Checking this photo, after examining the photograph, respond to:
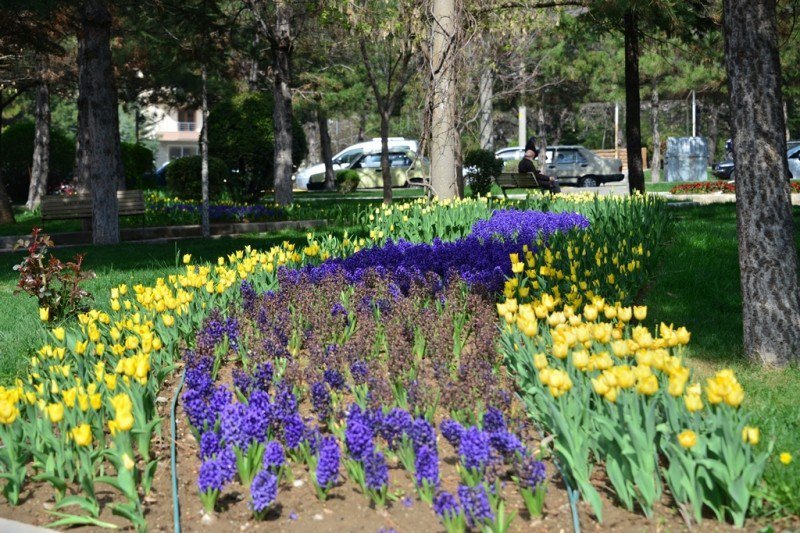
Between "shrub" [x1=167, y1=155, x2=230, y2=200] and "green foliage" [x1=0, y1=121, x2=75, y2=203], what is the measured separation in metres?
10.2

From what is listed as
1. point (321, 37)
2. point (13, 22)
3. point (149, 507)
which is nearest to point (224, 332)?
point (149, 507)

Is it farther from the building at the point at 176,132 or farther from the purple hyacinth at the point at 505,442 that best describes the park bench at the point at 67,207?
the building at the point at 176,132

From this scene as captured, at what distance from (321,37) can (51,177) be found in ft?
43.3

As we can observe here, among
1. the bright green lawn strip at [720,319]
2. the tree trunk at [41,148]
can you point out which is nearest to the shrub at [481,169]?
the tree trunk at [41,148]

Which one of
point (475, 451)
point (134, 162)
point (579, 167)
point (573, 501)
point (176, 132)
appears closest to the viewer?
point (573, 501)

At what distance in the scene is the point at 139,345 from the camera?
553 centimetres

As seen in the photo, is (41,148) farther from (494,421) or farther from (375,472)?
(375,472)

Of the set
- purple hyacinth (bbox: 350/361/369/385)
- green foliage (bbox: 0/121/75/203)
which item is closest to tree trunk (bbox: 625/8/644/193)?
purple hyacinth (bbox: 350/361/369/385)

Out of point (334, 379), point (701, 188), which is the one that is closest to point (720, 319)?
point (334, 379)

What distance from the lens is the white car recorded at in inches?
1630

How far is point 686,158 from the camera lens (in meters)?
34.1

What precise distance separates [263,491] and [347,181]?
3311 centimetres

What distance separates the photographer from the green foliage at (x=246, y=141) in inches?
870

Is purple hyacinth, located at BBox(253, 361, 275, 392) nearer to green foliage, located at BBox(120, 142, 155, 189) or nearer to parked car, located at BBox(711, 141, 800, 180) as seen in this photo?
green foliage, located at BBox(120, 142, 155, 189)
